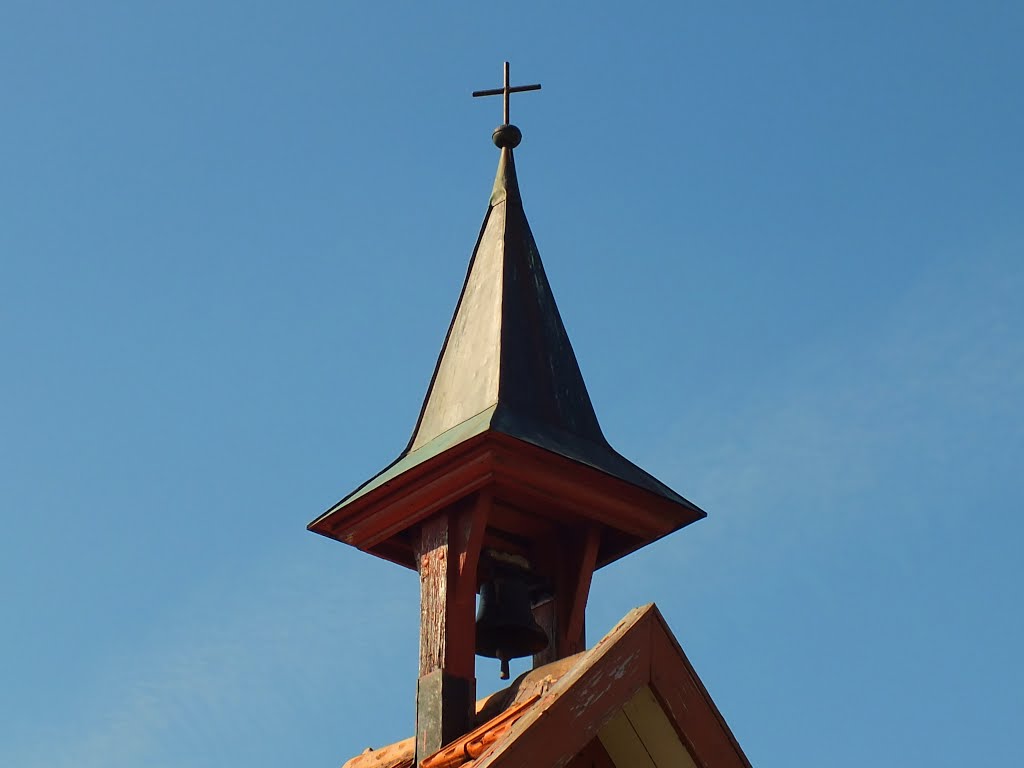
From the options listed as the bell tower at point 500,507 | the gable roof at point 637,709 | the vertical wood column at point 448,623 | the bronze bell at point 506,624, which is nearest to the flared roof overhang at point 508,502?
the bell tower at point 500,507

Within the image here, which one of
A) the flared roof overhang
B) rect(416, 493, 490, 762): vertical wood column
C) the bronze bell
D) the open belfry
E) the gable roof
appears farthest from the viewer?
the bronze bell

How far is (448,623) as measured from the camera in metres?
8.89

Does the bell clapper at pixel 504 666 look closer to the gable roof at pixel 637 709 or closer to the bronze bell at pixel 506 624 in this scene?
the bronze bell at pixel 506 624

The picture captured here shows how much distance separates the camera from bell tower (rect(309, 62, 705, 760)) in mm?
8953

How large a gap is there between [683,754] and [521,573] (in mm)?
2668

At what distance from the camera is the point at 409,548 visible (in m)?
9.69

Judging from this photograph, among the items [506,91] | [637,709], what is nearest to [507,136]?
[506,91]

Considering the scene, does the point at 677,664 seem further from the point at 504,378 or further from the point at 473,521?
the point at 504,378

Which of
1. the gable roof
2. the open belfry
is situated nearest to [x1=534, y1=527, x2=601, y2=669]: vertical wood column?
the open belfry

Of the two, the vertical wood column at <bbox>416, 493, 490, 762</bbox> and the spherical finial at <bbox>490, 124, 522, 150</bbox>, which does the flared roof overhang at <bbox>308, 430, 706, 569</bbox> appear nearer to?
the vertical wood column at <bbox>416, 493, 490, 762</bbox>

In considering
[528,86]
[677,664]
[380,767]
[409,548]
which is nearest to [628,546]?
[409,548]

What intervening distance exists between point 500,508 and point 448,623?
79 centimetres

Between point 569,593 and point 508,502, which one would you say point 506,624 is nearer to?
point 569,593

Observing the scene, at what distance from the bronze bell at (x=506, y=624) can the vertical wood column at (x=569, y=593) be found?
0.09 meters
